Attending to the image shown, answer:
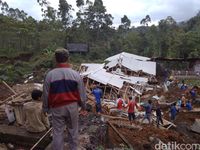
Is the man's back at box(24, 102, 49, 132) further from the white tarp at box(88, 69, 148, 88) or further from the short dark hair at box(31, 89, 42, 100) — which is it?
the white tarp at box(88, 69, 148, 88)

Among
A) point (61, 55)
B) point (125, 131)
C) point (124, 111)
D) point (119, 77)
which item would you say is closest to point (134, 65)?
point (119, 77)

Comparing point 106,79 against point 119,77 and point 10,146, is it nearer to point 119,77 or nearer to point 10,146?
point 119,77

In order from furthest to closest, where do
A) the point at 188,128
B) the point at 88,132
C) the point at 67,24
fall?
the point at 67,24 → the point at 188,128 → the point at 88,132

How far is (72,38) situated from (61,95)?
46532mm

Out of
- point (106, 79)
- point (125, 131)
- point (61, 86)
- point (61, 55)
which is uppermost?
point (61, 55)

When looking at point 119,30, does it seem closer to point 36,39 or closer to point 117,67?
point 36,39

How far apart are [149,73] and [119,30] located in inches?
1925

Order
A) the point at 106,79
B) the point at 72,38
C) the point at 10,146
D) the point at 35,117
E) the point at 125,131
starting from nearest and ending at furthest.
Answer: the point at 35,117 → the point at 10,146 → the point at 125,131 → the point at 106,79 → the point at 72,38

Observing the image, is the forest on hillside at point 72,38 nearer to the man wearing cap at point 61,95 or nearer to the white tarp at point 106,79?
the white tarp at point 106,79

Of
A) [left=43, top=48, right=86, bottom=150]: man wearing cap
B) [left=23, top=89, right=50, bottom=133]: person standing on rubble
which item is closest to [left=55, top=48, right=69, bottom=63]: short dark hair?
[left=43, top=48, right=86, bottom=150]: man wearing cap

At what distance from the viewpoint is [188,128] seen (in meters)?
15.2

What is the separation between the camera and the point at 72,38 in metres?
Answer: 50.0

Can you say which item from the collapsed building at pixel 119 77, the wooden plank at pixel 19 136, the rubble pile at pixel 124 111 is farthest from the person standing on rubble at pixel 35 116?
the collapsed building at pixel 119 77

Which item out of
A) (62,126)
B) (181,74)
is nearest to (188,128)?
(62,126)
